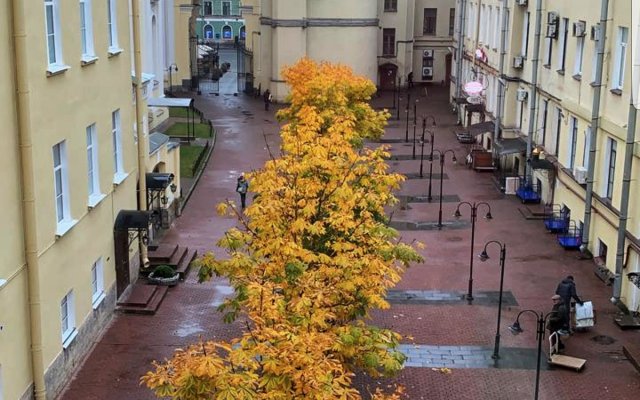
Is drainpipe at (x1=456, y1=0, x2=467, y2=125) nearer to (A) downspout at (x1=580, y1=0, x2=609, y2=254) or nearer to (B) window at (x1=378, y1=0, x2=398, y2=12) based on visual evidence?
(B) window at (x1=378, y1=0, x2=398, y2=12)

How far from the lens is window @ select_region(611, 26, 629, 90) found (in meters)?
25.7

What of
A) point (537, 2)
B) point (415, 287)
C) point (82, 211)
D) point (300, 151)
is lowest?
point (415, 287)

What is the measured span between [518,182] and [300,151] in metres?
20.3

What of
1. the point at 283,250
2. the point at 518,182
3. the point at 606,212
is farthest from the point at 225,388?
the point at 518,182

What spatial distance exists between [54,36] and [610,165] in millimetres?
17593

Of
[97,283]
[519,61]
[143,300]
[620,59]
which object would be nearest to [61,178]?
[97,283]

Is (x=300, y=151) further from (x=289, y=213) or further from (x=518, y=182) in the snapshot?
(x=518, y=182)

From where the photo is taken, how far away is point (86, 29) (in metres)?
20.2

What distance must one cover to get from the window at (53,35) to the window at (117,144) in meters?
4.82

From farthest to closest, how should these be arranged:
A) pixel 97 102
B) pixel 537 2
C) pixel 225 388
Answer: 1. pixel 537 2
2. pixel 97 102
3. pixel 225 388

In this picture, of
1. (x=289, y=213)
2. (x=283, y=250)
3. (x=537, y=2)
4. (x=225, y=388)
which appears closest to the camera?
(x=225, y=388)

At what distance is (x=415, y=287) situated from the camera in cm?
2555

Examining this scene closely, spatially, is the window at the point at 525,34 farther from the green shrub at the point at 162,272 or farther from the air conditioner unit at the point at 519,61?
the green shrub at the point at 162,272

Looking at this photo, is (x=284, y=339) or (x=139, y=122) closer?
(x=284, y=339)
